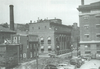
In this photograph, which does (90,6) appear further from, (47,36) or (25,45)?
(25,45)

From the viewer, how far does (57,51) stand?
170ft

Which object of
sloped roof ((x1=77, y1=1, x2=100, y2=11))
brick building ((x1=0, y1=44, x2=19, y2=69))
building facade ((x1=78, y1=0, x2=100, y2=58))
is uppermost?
sloped roof ((x1=77, y1=1, x2=100, y2=11))

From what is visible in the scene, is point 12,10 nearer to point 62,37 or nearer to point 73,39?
point 62,37

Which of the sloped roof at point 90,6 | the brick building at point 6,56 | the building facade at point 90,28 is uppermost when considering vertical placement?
the sloped roof at point 90,6

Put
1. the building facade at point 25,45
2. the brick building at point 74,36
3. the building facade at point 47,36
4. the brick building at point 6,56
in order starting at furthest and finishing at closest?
the brick building at point 74,36 → the building facade at point 47,36 → the building facade at point 25,45 → the brick building at point 6,56

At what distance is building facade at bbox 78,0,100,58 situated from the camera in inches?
1583

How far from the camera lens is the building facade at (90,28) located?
4022 centimetres

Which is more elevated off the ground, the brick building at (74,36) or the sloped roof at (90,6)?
the sloped roof at (90,6)

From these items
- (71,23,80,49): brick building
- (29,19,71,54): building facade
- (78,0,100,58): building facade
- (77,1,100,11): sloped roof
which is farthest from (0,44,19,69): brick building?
(71,23,80,49): brick building

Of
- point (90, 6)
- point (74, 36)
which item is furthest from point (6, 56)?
point (74, 36)

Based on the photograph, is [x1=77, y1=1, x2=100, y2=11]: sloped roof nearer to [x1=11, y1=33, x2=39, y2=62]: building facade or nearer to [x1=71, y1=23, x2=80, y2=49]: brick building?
[x1=11, y1=33, x2=39, y2=62]: building facade

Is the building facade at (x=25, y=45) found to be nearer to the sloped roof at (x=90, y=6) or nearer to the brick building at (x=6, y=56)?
the brick building at (x=6, y=56)

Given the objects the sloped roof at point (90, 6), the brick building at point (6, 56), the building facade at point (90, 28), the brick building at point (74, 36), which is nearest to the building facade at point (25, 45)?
the brick building at point (6, 56)

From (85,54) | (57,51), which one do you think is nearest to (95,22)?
(85,54)
